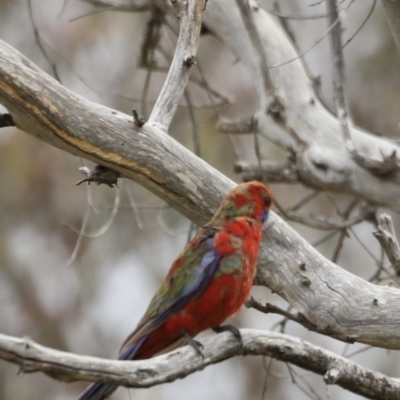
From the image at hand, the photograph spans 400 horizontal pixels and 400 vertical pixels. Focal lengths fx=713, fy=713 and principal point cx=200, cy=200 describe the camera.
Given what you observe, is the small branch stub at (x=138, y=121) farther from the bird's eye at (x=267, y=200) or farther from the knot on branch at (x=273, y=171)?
the knot on branch at (x=273, y=171)

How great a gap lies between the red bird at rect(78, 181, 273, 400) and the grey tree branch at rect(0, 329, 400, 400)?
310 mm

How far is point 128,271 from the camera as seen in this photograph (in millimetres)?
9414

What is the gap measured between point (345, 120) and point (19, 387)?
5.94 meters

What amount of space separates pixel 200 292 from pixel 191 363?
0.66 metres

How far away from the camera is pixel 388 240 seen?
3.69 m

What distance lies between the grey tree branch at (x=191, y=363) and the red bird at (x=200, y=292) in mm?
310

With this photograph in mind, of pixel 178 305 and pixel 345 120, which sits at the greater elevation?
pixel 345 120

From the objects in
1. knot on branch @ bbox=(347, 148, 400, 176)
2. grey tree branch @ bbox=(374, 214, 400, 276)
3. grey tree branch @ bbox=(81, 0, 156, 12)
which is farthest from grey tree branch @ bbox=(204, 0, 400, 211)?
grey tree branch @ bbox=(374, 214, 400, 276)

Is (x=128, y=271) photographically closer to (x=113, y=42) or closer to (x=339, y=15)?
(x=113, y=42)

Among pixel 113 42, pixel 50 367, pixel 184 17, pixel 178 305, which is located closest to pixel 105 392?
pixel 178 305

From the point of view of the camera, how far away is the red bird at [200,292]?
363 centimetres

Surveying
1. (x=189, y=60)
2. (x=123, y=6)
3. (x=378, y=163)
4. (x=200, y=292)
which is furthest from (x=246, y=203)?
(x=123, y=6)

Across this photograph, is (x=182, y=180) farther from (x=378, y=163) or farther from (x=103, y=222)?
(x=103, y=222)

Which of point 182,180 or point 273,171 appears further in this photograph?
point 273,171
